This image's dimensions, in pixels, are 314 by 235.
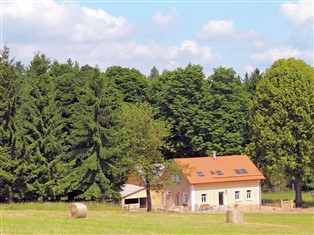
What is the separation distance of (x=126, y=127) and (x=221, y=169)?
42.7 ft

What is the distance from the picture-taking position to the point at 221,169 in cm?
6128

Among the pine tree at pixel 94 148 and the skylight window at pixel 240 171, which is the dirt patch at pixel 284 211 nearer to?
the skylight window at pixel 240 171

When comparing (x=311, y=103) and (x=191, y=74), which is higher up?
(x=191, y=74)

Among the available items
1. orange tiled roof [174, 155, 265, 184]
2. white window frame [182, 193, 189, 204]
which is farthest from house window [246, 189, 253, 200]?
white window frame [182, 193, 189, 204]

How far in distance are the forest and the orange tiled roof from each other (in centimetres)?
155

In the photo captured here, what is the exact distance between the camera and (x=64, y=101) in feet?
209

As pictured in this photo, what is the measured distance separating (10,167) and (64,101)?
641 inches

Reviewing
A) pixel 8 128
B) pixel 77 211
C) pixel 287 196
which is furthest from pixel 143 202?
pixel 77 211

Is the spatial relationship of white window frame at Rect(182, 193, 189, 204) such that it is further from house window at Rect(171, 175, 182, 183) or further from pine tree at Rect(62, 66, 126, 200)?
pine tree at Rect(62, 66, 126, 200)

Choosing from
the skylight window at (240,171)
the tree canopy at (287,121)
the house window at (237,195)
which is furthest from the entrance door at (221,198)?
the tree canopy at (287,121)

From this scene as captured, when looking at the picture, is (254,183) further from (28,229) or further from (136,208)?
(28,229)

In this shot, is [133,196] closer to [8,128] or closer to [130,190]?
[130,190]

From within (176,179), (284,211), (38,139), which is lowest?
(284,211)

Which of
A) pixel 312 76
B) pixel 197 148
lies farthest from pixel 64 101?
pixel 312 76
